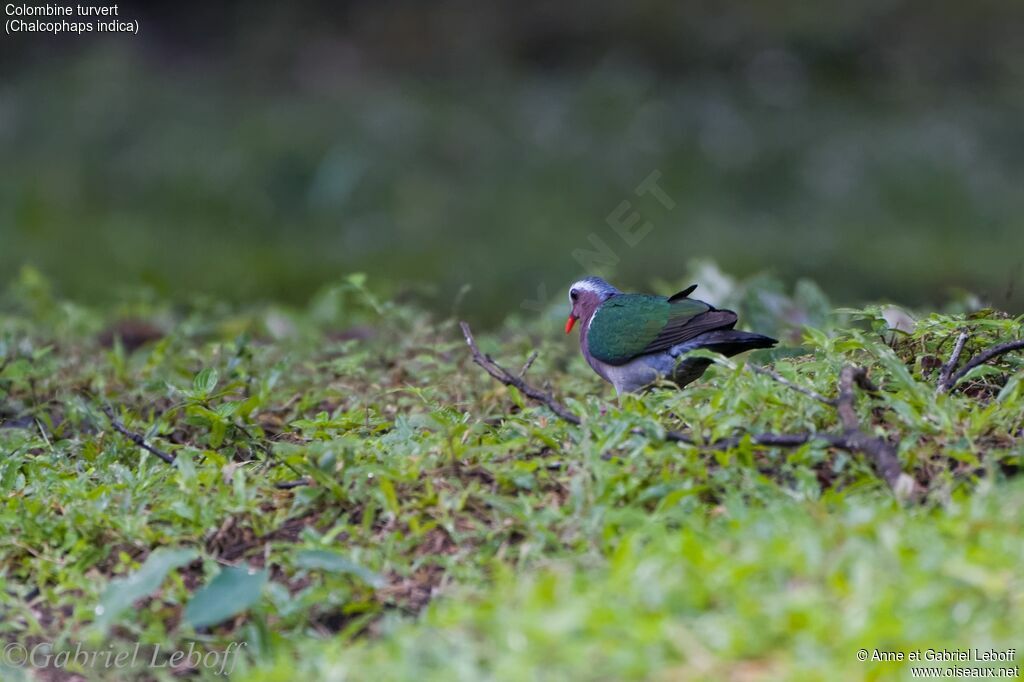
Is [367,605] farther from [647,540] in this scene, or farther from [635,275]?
[635,275]

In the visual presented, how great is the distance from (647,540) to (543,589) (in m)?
0.52

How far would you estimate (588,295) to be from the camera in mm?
5410

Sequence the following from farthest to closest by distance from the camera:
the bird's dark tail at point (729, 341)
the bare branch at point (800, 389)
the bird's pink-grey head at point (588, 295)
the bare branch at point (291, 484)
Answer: the bird's pink-grey head at point (588, 295), the bird's dark tail at point (729, 341), the bare branch at point (291, 484), the bare branch at point (800, 389)

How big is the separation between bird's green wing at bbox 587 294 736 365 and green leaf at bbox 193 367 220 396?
1.42 metres

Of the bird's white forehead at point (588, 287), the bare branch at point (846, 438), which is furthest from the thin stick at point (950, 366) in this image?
the bird's white forehead at point (588, 287)

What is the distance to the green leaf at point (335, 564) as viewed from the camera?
10.1ft

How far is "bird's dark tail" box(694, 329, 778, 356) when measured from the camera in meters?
4.54

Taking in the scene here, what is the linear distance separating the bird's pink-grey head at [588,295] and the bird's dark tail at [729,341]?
773 millimetres

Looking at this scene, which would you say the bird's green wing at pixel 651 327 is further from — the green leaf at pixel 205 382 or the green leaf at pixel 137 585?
the green leaf at pixel 137 585

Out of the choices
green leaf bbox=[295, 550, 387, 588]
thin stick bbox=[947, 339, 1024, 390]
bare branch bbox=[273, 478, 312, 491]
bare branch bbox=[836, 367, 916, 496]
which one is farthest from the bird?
green leaf bbox=[295, 550, 387, 588]

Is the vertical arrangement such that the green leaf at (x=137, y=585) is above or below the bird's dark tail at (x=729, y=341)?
below

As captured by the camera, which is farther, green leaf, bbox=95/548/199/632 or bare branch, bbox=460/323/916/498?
bare branch, bbox=460/323/916/498

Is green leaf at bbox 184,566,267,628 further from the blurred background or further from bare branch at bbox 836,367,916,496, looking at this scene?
the blurred background

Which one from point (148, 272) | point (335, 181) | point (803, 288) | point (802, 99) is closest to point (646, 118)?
point (802, 99)
